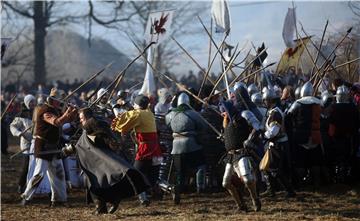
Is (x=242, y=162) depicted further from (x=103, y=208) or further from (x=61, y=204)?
(x=61, y=204)

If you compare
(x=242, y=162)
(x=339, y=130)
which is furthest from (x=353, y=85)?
(x=242, y=162)

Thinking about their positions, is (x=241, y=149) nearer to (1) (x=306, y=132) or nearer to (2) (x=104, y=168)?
(2) (x=104, y=168)

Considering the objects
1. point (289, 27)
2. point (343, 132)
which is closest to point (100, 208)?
point (343, 132)

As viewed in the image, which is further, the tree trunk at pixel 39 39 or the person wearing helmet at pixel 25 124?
the tree trunk at pixel 39 39

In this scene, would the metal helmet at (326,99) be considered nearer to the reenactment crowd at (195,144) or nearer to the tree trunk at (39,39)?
the reenactment crowd at (195,144)

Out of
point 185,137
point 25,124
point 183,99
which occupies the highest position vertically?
point 183,99

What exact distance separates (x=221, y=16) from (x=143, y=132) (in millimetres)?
3586

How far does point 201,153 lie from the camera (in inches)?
456

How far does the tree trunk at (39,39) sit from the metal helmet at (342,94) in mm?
22953

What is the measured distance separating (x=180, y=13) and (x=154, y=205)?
95.2ft

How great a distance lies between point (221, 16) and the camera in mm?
13578

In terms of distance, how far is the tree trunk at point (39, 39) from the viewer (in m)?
33.6

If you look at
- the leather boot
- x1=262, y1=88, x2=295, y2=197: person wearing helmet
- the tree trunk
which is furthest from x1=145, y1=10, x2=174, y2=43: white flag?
the tree trunk

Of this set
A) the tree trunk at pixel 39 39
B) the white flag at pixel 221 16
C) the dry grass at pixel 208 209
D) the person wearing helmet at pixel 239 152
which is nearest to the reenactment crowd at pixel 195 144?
the person wearing helmet at pixel 239 152
